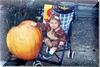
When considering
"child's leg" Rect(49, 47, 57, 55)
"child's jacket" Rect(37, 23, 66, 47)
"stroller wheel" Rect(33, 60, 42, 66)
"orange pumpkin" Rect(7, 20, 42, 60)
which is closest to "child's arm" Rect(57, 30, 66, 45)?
"child's jacket" Rect(37, 23, 66, 47)

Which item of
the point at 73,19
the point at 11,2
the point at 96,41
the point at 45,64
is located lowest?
the point at 45,64

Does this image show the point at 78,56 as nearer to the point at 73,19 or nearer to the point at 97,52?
the point at 97,52

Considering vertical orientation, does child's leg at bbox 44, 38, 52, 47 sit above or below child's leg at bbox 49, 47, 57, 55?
above

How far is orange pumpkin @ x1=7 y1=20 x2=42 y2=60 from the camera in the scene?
3.12 m

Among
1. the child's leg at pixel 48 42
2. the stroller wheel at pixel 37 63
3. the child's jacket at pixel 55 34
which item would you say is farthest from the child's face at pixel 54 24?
the stroller wheel at pixel 37 63

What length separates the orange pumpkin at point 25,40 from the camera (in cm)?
312

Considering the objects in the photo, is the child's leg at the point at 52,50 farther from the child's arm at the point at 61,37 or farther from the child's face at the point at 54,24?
the child's face at the point at 54,24

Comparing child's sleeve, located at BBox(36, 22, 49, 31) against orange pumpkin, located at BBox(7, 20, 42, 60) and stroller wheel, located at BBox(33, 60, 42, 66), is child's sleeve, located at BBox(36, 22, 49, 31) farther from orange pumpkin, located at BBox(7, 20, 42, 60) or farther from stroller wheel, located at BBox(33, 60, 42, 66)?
stroller wheel, located at BBox(33, 60, 42, 66)

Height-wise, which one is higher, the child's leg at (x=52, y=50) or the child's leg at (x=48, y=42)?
the child's leg at (x=48, y=42)

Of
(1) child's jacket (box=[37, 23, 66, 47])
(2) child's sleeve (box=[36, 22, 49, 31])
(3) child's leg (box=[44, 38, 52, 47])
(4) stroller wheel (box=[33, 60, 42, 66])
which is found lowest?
(4) stroller wheel (box=[33, 60, 42, 66])

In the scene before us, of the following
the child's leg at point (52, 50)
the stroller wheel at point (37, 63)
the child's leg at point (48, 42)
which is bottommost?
the stroller wheel at point (37, 63)

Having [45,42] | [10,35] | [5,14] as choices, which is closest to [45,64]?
[45,42]

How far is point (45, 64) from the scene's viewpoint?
3.16 metres

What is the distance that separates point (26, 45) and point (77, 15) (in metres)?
0.75
